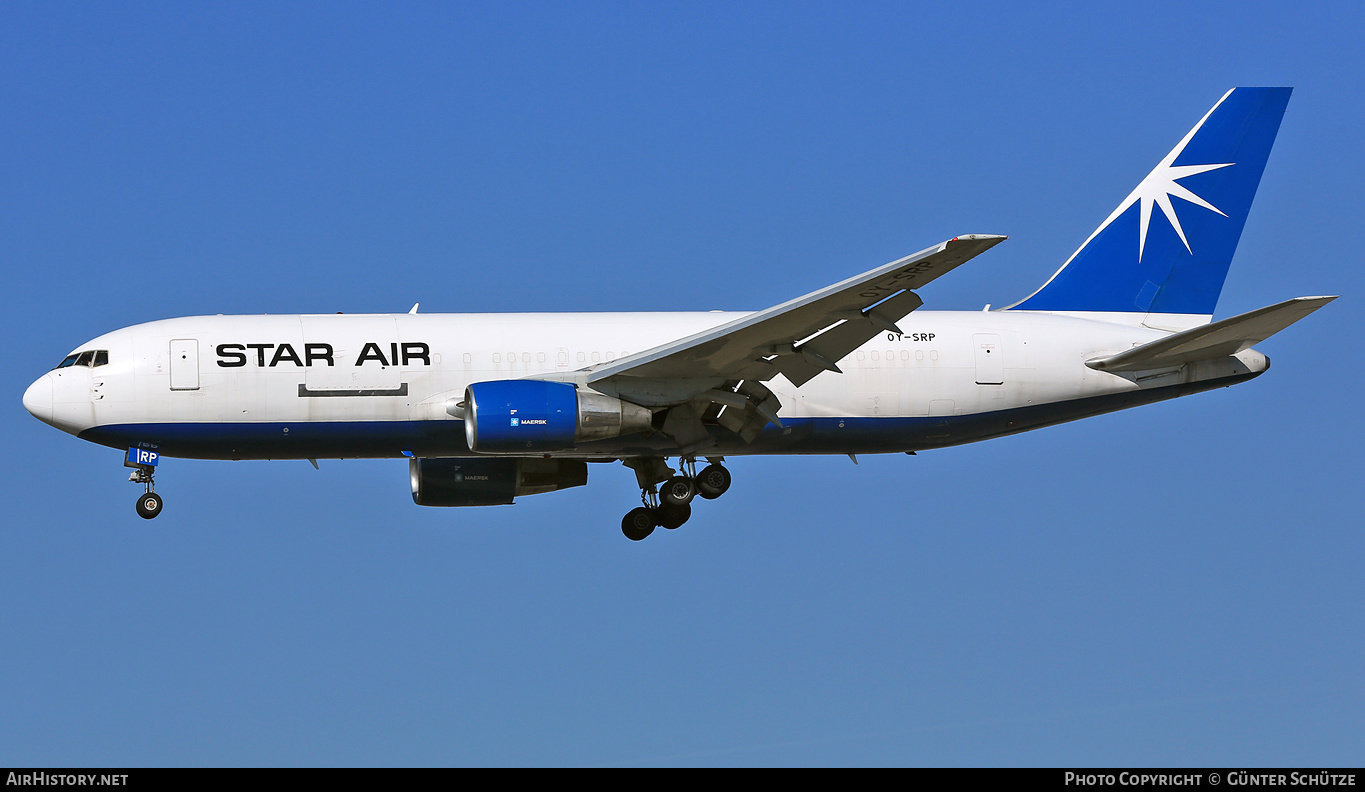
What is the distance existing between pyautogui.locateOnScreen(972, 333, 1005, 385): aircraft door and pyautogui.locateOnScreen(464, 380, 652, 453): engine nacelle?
7611 millimetres

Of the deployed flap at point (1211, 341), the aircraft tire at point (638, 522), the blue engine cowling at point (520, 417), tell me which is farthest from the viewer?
the aircraft tire at point (638, 522)

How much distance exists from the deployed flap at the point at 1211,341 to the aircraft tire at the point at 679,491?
333 inches

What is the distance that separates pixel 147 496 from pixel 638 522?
9847 mm

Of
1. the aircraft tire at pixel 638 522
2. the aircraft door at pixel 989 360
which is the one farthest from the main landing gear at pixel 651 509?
the aircraft door at pixel 989 360

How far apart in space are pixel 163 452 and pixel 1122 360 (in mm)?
19002

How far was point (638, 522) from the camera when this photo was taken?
33219mm

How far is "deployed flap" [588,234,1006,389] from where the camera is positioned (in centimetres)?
2506

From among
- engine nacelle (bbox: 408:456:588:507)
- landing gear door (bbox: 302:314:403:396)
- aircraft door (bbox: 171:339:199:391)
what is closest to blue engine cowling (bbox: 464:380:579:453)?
landing gear door (bbox: 302:314:403:396)

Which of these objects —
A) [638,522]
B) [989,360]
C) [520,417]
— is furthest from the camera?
[638,522]

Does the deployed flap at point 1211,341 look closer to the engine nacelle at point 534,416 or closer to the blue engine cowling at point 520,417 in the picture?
the engine nacelle at point 534,416

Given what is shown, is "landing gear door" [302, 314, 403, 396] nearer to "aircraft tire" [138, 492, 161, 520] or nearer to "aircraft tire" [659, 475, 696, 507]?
"aircraft tire" [138, 492, 161, 520]

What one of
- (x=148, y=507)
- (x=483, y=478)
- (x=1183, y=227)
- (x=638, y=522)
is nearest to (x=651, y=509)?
(x=638, y=522)

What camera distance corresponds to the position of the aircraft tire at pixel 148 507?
3058cm

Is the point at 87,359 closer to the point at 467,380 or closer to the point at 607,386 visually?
the point at 467,380
